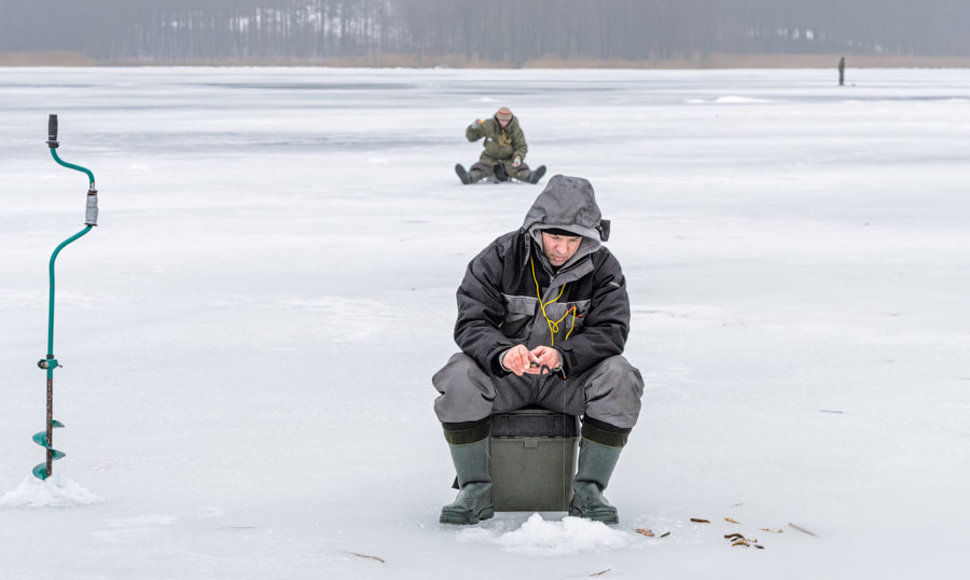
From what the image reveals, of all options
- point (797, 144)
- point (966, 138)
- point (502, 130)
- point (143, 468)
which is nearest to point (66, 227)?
point (502, 130)

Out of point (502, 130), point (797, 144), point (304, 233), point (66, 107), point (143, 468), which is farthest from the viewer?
point (66, 107)

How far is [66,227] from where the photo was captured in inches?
476

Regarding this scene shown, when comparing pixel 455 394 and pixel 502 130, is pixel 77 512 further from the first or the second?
pixel 502 130

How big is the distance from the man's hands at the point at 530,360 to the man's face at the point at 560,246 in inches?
9.4

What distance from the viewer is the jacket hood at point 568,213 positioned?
3.84 m

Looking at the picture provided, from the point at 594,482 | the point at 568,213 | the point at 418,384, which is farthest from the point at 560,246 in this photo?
the point at 418,384

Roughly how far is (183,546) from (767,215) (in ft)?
32.9

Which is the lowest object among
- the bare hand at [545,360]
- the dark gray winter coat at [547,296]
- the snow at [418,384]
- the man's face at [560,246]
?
the snow at [418,384]

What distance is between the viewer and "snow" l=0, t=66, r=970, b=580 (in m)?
3.90

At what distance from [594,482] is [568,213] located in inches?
29.6

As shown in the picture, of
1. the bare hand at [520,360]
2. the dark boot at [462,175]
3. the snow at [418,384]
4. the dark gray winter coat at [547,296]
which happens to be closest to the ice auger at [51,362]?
the snow at [418,384]

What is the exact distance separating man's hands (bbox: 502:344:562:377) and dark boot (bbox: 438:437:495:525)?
0.93ft

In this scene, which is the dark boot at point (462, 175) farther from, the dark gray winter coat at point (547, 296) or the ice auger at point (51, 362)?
the dark gray winter coat at point (547, 296)

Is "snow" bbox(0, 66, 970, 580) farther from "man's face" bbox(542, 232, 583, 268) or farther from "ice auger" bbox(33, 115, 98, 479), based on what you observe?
"man's face" bbox(542, 232, 583, 268)
